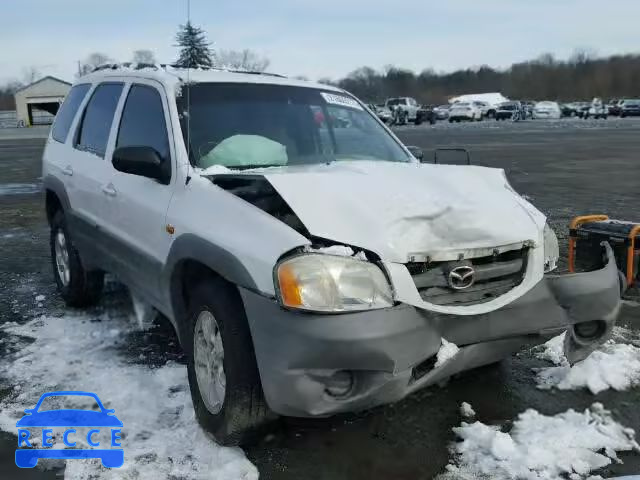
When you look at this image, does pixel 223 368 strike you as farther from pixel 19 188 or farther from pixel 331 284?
pixel 19 188

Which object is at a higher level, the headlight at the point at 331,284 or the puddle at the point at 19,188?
the headlight at the point at 331,284

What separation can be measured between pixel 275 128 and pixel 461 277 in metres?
1.76

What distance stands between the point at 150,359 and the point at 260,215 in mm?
1867

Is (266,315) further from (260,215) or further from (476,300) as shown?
(476,300)

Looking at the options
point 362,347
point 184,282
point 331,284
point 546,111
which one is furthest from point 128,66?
point 546,111

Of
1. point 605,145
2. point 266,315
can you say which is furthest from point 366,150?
point 605,145

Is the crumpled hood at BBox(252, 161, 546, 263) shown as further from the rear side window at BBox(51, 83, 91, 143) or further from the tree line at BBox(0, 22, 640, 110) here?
the tree line at BBox(0, 22, 640, 110)

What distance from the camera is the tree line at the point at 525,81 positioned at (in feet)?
340

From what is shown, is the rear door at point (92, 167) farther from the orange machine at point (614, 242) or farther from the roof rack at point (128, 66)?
the orange machine at point (614, 242)

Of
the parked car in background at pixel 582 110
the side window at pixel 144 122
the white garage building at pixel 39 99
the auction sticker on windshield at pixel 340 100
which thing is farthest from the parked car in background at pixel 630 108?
the side window at pixel 144 122

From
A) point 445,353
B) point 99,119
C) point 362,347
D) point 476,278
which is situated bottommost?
point 445,353

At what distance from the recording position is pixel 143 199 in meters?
3.78

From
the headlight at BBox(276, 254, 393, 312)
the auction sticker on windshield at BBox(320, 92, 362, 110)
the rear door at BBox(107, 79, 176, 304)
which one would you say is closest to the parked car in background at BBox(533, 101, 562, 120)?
the auction sticker on windshield at BBox(320, 92, 362, 110)

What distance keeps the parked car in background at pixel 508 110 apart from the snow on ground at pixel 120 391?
53611 mm
